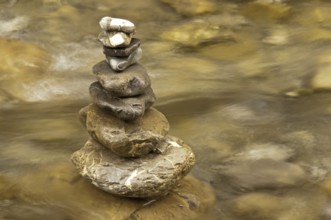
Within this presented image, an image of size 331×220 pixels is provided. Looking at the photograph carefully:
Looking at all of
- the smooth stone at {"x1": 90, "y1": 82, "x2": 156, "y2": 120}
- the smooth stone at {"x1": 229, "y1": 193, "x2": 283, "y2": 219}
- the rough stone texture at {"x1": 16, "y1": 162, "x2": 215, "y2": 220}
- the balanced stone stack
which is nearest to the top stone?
the balanced stone stack

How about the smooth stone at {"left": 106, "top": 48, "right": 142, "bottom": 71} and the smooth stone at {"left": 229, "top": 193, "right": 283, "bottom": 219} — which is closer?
the smooth stone at {"left": 106, "top": 48, "right": 142, "bottom": 71}

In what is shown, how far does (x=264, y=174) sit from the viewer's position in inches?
148

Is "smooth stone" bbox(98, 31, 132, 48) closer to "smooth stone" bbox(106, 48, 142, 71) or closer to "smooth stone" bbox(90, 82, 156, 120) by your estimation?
"smooth stone" bbox(106, 48, 142, 71)

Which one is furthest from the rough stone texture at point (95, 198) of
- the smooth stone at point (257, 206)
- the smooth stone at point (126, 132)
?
the smooth stone at point (126, 132)

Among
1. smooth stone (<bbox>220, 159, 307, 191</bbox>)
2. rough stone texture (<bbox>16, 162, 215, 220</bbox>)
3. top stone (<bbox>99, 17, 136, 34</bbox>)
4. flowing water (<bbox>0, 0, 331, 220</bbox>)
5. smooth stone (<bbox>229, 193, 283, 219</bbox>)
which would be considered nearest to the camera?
top stone (<bbox>99, 17, 136, 34</bbox>)

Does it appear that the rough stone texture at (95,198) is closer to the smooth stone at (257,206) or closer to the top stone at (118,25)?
the smooth stone at (257,206)

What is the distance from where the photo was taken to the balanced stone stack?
3221 mm

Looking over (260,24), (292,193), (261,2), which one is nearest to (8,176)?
(292,193)

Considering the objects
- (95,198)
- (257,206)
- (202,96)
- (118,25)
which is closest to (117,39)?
(118,25)

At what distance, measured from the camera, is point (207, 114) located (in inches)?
174

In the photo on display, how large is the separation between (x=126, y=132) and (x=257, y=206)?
0.77 metres

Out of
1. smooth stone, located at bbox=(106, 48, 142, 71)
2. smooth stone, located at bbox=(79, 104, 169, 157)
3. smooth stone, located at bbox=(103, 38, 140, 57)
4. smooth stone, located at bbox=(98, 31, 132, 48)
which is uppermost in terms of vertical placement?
smooth stone, located at bbox=(98, 31, 132, 48)

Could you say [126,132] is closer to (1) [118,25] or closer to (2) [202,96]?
(1) [118,25]

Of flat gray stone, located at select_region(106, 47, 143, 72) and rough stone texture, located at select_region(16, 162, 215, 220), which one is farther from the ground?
flat gray stone, located at select_region(106, 47, 143, 72)
